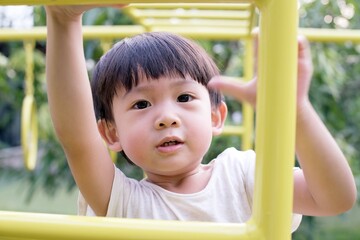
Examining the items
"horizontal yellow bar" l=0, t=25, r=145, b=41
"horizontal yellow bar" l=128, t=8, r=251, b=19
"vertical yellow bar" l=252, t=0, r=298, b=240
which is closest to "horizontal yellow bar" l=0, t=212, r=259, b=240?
"vertical yellow bar" l=252, t=0, r=298, b=240

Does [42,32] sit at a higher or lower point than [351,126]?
higher

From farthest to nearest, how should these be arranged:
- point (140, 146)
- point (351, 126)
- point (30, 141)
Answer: point (351, 126)
point (30, 141)
point (140, 146)

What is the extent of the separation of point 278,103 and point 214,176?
376mm

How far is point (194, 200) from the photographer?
2.99 feet

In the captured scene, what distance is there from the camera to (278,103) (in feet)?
1.94

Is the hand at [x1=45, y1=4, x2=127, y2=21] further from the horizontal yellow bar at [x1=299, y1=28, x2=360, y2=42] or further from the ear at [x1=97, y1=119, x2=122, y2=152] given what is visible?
the horizontal yellow bar at [x1=299, y1=28, x2=360, y2=42]

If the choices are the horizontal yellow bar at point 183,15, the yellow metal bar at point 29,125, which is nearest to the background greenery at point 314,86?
the yellow metal bar at point 29,125

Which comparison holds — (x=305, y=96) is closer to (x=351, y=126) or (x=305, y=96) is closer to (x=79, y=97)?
(x=79, y=97)

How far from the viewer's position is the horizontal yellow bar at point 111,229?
60cm

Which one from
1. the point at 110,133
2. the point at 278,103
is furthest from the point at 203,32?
the point at 278,103

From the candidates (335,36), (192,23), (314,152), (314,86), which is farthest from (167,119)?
(314,86)

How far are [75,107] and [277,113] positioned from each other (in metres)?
0.32

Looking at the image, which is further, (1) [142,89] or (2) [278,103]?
(1) [142,89]

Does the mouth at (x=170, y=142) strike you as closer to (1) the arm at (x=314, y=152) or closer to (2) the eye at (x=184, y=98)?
(2) the eye at (x=184, y=98)
